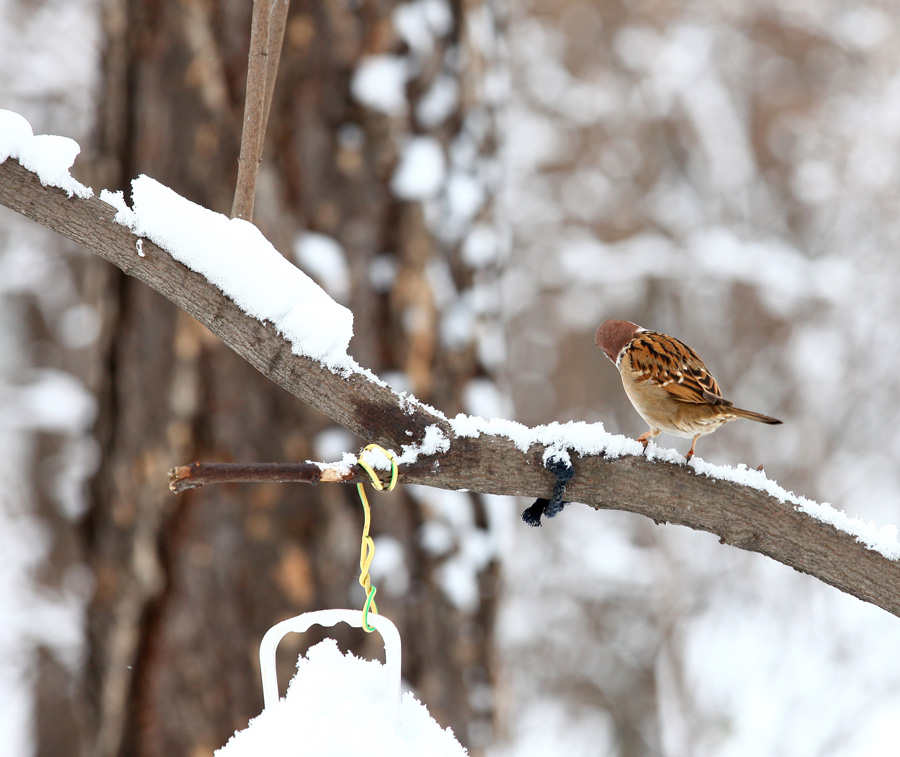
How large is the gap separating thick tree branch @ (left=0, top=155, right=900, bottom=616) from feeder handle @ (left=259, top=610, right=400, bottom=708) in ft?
0.68

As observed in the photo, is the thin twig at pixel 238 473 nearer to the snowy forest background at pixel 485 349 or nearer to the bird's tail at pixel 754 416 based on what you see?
the bird's tail at pixel 754 416

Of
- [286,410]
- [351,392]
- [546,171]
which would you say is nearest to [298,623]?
[351,392]

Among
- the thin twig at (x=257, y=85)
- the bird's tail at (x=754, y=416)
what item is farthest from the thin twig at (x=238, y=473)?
the bird's tail at (x=754, y=416)

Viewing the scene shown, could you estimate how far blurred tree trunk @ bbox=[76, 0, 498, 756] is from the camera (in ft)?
7.44

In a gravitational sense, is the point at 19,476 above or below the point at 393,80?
above

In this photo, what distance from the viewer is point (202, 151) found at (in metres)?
2.34

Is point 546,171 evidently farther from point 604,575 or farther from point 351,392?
point 351,392

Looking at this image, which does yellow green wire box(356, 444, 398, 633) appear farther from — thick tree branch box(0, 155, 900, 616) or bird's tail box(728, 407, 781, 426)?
bird's tail box(728, 407, 781, 426)

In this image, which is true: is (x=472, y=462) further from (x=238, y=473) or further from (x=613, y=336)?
(x=613, y=336)

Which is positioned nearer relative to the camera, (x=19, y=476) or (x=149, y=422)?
(x=149, y=422)

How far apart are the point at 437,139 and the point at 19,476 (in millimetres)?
5592

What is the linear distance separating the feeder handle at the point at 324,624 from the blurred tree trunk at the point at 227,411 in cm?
129

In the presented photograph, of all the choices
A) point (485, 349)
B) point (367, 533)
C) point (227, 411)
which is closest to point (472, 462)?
point (367, 533)

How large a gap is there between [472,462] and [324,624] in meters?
0.32
